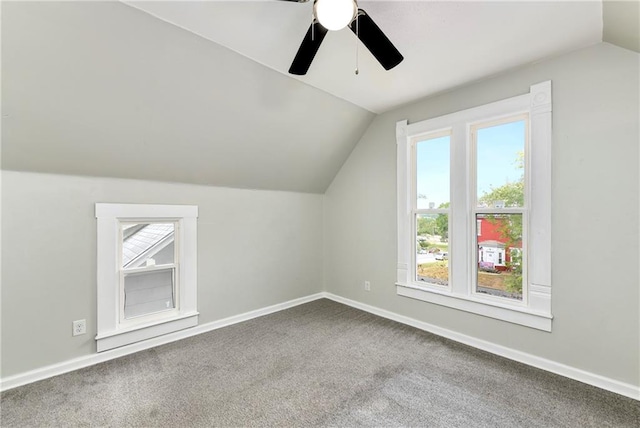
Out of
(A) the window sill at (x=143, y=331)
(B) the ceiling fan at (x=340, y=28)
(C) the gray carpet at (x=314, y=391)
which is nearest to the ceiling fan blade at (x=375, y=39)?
(B) the ceiling fan at (x=340, y=28)

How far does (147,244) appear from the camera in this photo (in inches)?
115

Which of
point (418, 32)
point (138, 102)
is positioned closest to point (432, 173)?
point (418, 32)

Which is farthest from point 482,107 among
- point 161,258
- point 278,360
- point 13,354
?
point 13,354

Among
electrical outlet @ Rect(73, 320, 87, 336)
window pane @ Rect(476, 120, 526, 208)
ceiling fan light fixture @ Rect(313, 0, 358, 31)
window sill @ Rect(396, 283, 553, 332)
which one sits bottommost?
electrical outlet @ Rect(73, 320, 87, 336)

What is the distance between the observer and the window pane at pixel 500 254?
8.25 feet

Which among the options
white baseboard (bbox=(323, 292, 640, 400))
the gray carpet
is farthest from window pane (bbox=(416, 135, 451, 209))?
the gray carpet

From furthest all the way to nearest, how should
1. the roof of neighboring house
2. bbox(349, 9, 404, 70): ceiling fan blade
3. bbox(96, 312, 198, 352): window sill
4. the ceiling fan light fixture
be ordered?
1. the roof of neighboring house
2. bbox(96, 312, 198, 352): window sill
3. bbox(349, 9, 404, 70): ceiling fan blade
4. the ceiling fan light fixture

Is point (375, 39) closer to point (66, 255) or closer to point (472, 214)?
point (472, 214)

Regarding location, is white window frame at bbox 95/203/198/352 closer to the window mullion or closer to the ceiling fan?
the ceiling fan

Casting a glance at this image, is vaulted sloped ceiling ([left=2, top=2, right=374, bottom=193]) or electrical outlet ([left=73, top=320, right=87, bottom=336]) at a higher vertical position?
vaulted sloped ceiling ([left=2, top=2, right=374, bottom=193])

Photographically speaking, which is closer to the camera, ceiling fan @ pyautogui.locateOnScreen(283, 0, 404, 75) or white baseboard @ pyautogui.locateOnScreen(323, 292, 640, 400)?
ceiling fan @ pyautogui.locateOnScreen(283, 0, 404, 75)

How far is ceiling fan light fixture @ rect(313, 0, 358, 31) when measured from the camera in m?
1.26

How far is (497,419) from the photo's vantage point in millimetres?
1752

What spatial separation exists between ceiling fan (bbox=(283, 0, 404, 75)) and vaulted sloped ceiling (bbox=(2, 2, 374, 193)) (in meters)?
0.82
